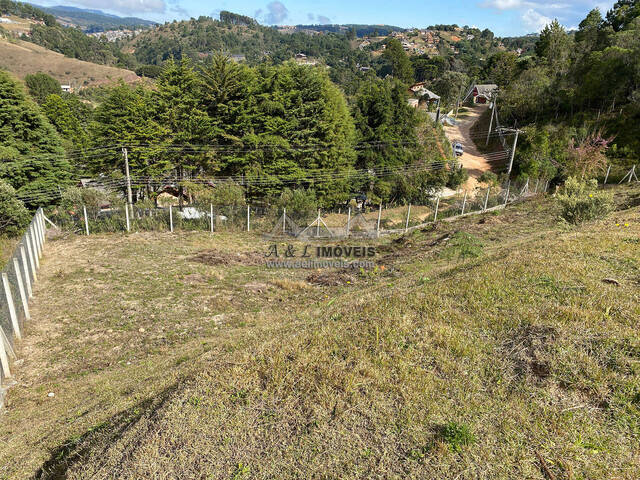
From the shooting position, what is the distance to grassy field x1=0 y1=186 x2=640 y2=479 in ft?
11.0

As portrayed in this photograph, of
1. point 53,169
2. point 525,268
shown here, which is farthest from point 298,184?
point 525,268

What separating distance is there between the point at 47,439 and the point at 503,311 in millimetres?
6553

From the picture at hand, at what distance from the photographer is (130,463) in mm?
3418

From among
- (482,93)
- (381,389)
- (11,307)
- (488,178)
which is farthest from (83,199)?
(482,93)

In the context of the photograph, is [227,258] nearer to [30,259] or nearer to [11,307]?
[30,259]

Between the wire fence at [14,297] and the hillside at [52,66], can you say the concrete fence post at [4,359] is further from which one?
the hillside at [52,66]

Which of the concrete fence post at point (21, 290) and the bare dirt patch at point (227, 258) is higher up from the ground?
the concrete fence post at point (21, 290)

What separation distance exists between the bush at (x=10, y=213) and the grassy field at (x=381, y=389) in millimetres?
13366

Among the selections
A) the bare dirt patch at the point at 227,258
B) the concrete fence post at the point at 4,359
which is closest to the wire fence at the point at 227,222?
the bare dirt patch at the point at 227,258

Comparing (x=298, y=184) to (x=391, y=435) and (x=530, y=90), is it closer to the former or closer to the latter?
(x=391, y=435)

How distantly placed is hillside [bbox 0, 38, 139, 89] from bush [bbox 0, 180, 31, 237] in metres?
95.5

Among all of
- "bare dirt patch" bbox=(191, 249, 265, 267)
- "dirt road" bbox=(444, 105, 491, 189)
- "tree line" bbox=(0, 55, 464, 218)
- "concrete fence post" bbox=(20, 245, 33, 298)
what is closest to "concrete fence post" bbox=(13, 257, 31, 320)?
"concrete fence post" bbox=(20, 245, 33, 298)

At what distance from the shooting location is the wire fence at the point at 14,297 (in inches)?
259

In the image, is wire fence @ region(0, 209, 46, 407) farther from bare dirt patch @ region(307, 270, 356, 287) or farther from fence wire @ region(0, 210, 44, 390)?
bare dirt patch @ region(307, 270, 356, 287)
